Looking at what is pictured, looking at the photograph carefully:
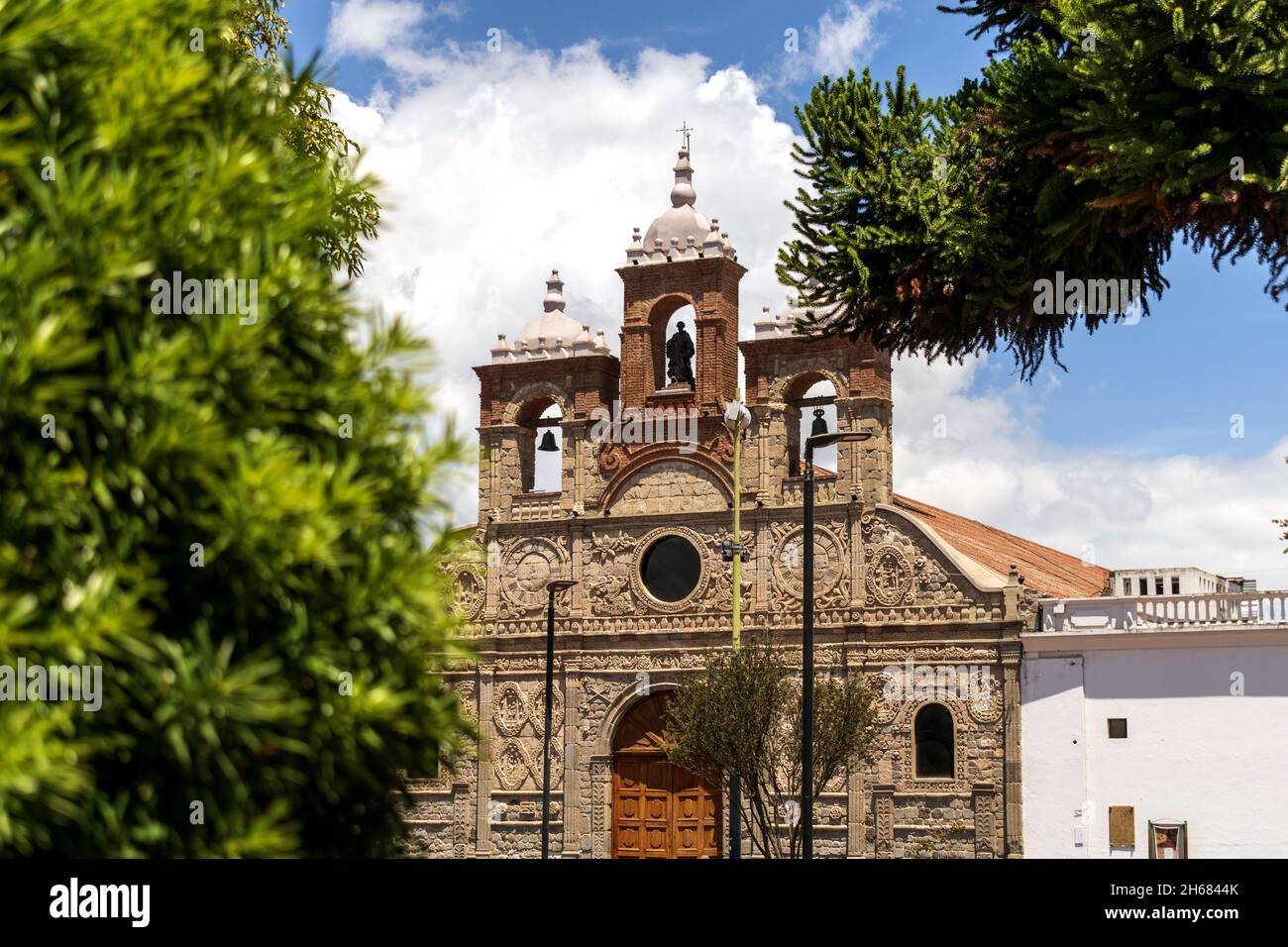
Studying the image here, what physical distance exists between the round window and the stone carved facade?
7.1 inches

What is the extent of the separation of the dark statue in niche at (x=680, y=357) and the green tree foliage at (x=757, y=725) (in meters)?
8.35

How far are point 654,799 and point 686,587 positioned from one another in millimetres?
5180

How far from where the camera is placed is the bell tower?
37969 mm

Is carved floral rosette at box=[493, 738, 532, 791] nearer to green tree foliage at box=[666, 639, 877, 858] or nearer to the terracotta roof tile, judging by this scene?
green tree foliage at box=[666, 639, 877, 858]

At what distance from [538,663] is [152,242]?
34.2 metres

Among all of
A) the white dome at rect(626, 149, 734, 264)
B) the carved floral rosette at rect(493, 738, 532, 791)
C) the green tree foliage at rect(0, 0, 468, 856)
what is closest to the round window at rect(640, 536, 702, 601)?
the carved floral rosette at rect(493, 738, 532, 791)

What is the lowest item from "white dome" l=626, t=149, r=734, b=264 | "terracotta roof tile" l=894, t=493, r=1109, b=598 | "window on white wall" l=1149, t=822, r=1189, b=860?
"window on white wall" l=1149, t=822, r=1189, b=860

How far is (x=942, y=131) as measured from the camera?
53.0 feet

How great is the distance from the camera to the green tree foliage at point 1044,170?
12672 millimetres

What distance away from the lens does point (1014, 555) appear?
44.4 metres

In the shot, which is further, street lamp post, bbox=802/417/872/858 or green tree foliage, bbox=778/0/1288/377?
street lamp post, bbox=802/417/872/858

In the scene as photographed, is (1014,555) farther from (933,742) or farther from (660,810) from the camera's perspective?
(660,810)

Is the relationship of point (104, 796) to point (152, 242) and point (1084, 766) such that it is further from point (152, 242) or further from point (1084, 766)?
point (1084, 766)
